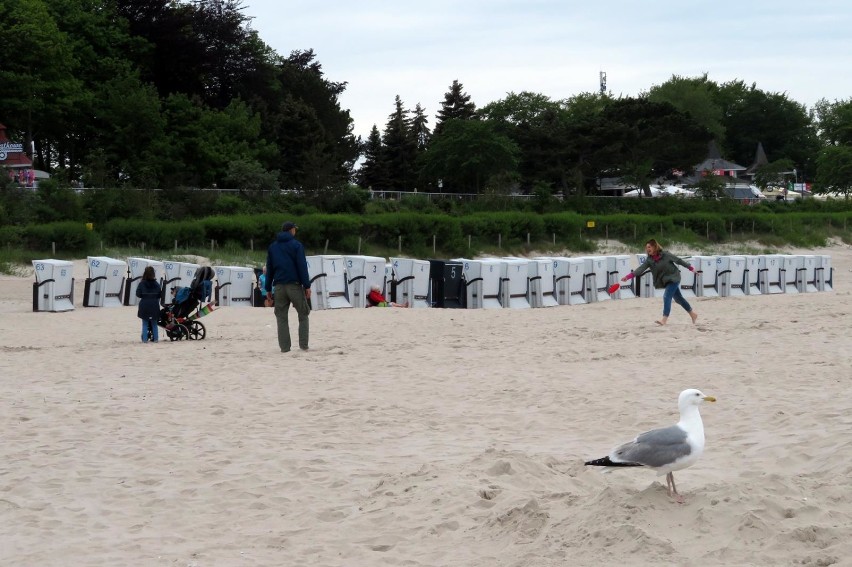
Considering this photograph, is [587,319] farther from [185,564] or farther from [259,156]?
[259,156]

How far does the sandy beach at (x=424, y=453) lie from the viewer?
20.3ft

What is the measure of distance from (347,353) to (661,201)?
53.0m

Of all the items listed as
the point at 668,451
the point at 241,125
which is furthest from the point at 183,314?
the point at 241,125

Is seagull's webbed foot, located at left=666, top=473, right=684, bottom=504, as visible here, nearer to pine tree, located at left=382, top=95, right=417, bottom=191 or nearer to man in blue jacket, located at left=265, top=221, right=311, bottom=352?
man in blue jacket, located at left=265, top=221, right=311, bottom=352

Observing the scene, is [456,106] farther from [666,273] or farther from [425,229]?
[666,273]

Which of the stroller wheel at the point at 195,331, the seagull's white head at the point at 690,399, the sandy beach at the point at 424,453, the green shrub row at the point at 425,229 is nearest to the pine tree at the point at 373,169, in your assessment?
the green shrub row at the point at 425,229

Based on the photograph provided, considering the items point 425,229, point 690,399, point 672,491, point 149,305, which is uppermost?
point 425,229

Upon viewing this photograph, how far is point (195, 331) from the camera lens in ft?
60.3

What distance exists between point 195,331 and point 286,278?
13.3 feet

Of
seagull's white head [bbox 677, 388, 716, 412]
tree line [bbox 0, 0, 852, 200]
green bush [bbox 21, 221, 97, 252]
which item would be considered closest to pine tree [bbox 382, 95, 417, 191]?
tree line [bbox 0, 0, 852, 200]

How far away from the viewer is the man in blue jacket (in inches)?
588

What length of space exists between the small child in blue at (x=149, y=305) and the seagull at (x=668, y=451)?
12.9 meters

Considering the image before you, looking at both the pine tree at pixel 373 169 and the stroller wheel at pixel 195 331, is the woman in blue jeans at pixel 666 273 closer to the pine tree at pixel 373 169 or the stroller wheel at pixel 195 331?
the stroller wheel at pixel 195 331

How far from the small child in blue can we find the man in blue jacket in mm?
3677
